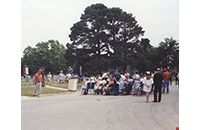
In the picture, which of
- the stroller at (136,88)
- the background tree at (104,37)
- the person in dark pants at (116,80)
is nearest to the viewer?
the stroller at (136,88)

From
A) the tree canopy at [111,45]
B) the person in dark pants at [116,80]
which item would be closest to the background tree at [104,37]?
the tree canopy at [111,45]

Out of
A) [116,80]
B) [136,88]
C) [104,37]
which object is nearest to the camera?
[136,88]

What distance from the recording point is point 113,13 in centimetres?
5650

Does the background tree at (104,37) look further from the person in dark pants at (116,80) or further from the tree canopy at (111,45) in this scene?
the person in dark pants at (116,80)

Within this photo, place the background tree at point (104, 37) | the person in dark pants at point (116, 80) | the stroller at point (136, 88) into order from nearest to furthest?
the stroller at point (136, 88) < the person in dark pants at point (116, 80) < the background tree at point (104, 37)

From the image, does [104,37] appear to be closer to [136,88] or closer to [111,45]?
[111,45]

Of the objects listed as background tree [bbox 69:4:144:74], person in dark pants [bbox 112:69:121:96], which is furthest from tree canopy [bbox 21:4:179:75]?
person in dark pants [bbox 112:69:121:96]

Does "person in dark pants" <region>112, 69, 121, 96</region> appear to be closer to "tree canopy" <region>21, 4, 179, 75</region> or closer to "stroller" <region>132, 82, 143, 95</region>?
"stroller" <region>132, 82, 143, 95</region>

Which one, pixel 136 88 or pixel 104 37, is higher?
pixel 104 37

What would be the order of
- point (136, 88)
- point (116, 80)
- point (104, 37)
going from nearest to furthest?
point (136, 88), point (116, 80), point (104, 37)

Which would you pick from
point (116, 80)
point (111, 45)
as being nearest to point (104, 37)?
point (111, 45)

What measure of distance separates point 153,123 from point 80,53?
47.3 meters

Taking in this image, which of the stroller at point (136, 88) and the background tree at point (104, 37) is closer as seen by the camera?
the stroller at point (136, 88)
